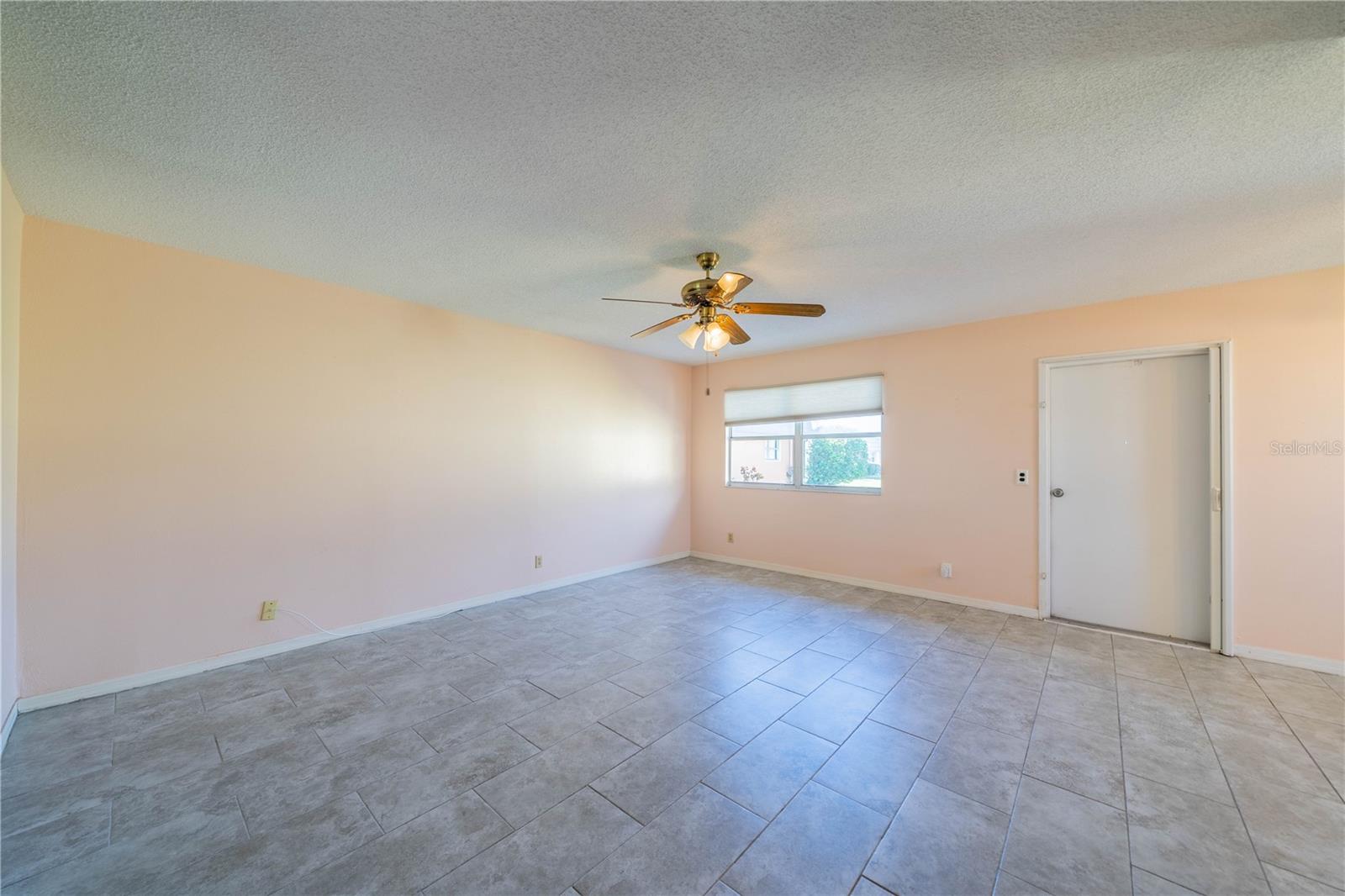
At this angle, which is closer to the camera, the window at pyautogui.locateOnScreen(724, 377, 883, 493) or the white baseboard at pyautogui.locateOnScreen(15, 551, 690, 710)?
the white baseboard at pyautogui.locateOnScreen(15, 551, 690, 710)

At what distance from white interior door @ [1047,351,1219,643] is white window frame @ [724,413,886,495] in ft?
4.65

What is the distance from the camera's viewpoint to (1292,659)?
2990 mm

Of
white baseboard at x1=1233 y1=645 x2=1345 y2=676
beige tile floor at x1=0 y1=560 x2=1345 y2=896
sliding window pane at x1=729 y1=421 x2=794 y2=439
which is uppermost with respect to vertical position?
sliding window pane at x1=729 y1=421 x2=794 y2=439

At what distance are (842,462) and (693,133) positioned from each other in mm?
3879

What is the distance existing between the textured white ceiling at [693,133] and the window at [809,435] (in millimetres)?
1977

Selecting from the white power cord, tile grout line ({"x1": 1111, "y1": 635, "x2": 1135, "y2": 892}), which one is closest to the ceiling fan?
tile grout line ({"x1": 1111, "y1": 635, "x2": 1135, "y2": 892})

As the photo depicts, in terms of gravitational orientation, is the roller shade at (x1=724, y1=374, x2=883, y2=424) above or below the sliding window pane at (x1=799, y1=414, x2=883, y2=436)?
above

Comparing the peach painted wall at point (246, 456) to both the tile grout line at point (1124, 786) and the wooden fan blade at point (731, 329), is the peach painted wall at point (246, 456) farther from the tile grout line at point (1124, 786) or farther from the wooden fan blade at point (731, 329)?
the tile grout line at point (1124, 786)

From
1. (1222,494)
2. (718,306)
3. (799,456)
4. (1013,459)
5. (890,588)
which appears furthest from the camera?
(799,456)

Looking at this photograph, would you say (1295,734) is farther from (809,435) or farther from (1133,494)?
(809,435)

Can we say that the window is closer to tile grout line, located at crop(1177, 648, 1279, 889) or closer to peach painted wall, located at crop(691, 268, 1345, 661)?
peach painted wall, located at crop(691, 268, 1345, 661)

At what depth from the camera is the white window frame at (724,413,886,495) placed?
4777 millimetres

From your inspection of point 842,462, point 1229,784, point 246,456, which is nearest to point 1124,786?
point 1229,784

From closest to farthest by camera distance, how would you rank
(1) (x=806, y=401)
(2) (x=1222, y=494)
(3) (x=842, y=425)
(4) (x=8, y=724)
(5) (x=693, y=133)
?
(5) (x=693, y=133)
(4) (x=8, y=724)
(2) (x=1222, y=494)
(3) (x=842, y=425)
(1) (x=806, y=401)
